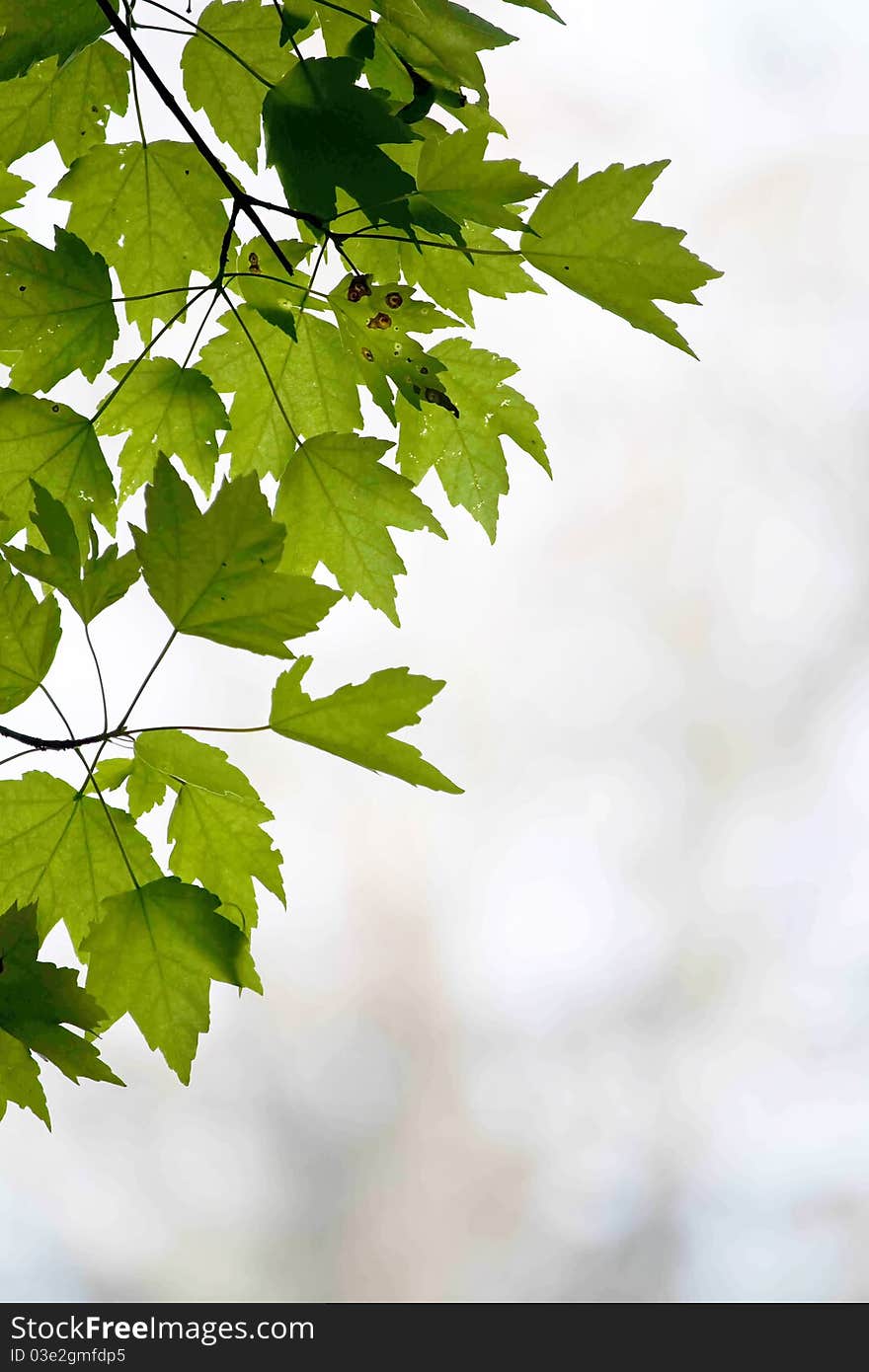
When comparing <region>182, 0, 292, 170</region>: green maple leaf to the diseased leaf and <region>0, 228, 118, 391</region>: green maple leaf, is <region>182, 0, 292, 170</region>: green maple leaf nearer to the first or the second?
<region>0, 228, 118, 391</region>: green maple leaf

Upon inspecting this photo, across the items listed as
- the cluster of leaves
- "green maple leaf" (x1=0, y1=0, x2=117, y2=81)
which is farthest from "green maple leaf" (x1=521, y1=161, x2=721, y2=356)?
"green maple leaf" (x1=0, y1=0, x2=117, y2=81)

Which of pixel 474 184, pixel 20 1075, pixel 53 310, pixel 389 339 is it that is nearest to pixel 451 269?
pixel 389 339

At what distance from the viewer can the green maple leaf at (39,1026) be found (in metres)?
0.83

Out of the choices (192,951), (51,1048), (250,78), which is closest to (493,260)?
(250,78)

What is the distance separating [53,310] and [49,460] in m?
0.14

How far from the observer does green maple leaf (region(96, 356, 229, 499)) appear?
114cm

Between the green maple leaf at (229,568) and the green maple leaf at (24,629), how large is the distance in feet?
0.39

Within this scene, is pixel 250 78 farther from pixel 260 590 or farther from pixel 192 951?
pixel 192 951

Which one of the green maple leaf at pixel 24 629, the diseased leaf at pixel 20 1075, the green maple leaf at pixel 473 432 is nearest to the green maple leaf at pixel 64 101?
the green maple leaf at pixel 473 432

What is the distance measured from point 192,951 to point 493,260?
29.0 inches

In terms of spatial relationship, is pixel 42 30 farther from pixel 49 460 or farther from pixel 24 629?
pixel 24 629

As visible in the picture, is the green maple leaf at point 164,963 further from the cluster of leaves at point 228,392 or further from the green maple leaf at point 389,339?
the green maple leaf at point 389,339

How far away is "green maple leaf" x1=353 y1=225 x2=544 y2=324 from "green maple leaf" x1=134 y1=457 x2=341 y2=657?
0.45m

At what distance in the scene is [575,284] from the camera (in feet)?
3.18
